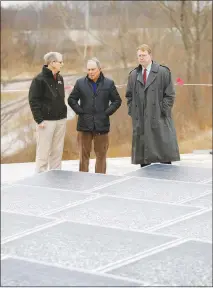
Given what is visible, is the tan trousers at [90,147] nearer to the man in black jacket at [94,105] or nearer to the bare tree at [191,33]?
the man in black jacket at [94,105]

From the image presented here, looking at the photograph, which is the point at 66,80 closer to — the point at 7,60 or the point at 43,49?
the point at 43,49

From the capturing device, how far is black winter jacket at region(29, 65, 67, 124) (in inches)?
224

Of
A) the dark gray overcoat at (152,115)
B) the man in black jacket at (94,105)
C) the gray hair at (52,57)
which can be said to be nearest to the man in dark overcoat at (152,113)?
the dark gray overcoat at (152,115)

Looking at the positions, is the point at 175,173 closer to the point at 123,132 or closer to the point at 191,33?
the point at 123,132

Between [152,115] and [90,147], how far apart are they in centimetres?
42

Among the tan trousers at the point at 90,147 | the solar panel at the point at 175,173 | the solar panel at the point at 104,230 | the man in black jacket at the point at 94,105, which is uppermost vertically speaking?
the man in black jacket at the point at 94,105

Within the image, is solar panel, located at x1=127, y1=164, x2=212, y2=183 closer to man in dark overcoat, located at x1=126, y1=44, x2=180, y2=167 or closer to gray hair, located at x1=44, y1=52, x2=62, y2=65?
man in dark overcoat, located at x1=126, y1=44, x2=180, y2=167

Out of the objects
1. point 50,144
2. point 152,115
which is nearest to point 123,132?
point 152,115

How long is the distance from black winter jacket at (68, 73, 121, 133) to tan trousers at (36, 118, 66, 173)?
17cm

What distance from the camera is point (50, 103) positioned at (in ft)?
18.7

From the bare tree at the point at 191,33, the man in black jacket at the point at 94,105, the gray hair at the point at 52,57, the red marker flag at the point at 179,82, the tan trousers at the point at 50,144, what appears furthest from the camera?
the bare tree at the point at 191,33

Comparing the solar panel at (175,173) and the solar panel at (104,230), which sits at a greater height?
the solar panel at (175,173)

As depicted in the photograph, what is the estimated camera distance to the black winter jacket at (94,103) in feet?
19.5

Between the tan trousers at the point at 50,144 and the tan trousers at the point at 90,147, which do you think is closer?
the tan trousers at the point at 50,144
